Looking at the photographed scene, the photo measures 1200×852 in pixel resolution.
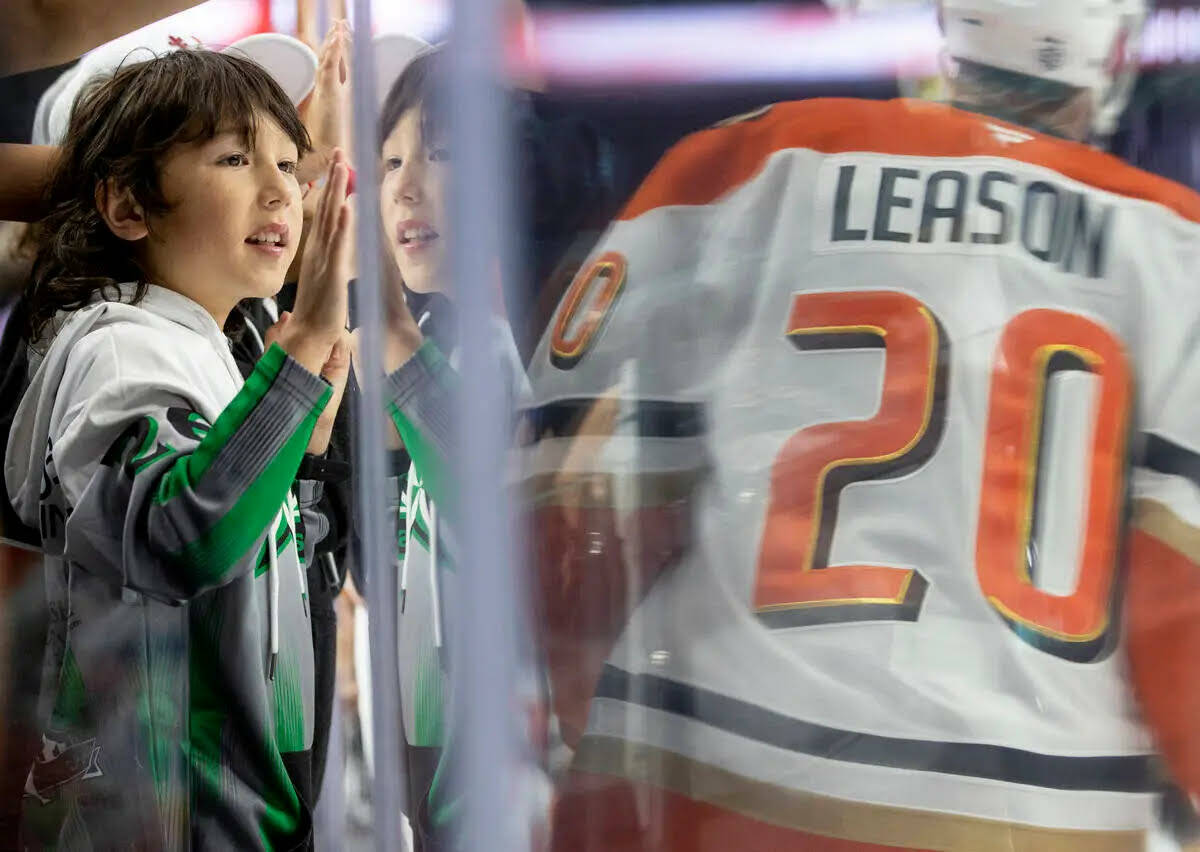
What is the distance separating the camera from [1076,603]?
2.28 ft

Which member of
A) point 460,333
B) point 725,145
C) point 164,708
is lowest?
point 164,708

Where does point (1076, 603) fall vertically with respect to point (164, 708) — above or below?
above

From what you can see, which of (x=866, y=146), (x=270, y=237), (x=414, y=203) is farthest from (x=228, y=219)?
(x=866, y=146)

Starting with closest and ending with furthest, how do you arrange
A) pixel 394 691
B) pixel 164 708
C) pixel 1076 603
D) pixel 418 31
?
pixel 1076 603
pixel 418 31
pixel 394 691
pixel 164 708

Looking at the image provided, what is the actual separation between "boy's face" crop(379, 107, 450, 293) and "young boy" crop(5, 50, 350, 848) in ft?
0.43

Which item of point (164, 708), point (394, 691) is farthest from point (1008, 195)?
point (164, 708)

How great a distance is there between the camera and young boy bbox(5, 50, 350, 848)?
1.00 m

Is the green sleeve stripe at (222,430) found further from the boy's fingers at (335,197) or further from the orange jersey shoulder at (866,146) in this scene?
the orange jersey shoulder at (866,146)

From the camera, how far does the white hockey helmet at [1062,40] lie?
69 cm

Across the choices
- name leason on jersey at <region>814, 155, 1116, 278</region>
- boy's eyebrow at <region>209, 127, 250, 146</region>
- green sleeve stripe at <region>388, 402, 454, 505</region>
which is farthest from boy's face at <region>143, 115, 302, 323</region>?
name leason on jersey at <region>814, 155, 1116, 278</region>

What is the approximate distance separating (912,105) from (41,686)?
84 cm

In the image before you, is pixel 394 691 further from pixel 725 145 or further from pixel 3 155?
pixel 3 155

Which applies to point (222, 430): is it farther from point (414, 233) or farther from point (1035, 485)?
point (1035, 485)

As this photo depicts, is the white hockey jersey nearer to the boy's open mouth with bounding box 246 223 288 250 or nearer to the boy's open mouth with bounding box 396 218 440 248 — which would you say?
the boy's open mouth with bounding box 396 218 440 248
